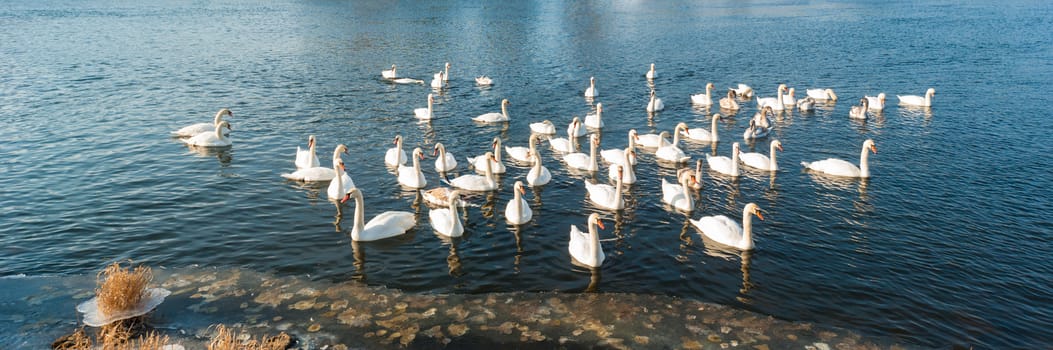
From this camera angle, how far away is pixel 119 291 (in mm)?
12727

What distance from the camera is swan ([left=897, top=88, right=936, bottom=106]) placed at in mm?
31966

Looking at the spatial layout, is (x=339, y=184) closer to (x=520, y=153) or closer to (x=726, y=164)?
(x=520, y=153)

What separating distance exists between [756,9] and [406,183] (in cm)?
7633

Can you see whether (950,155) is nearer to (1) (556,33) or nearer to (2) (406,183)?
(2) (406,183)

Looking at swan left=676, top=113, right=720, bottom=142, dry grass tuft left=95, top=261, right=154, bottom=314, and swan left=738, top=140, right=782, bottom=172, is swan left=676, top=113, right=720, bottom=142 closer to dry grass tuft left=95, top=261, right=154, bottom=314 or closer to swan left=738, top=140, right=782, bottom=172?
swan left=738, top=140, right=782, bottom=172

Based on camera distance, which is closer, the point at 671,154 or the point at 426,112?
the point at 671,154

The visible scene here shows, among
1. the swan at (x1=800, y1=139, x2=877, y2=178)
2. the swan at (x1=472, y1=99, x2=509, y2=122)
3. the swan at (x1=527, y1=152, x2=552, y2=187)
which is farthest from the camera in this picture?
the swan at (x1=472, y1=99, x2=509, y2=122)

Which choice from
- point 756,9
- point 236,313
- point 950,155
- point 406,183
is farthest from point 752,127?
point 756,9

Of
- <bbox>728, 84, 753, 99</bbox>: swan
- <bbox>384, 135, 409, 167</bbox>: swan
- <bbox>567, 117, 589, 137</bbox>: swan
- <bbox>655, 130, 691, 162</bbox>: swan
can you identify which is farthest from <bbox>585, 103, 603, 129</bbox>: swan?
<bbox>728, 84, 753, 99</bbox>: swan

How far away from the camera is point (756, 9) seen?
289 ft

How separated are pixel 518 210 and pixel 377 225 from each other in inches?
137

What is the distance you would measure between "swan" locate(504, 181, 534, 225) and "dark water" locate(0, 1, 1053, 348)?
0.80 feet

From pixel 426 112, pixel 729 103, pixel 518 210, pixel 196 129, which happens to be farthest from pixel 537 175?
pixel 729 103

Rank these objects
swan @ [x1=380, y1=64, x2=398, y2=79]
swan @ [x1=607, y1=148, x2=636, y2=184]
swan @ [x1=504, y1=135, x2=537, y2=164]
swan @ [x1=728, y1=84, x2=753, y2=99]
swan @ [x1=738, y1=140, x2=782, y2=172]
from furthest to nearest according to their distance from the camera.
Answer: swan @ [x1=380, y1=64, x2=398, y2=79]
swan @ [x1=728, y1=84, x2=753, y2=99]
swan @ [x1=504, y1=135, x2=537, y2=164]
swan @ [x1=738, y1=140, x2=782, y2=172]
swan @ [x1=607, y1=148, x2=636, y2=184]
